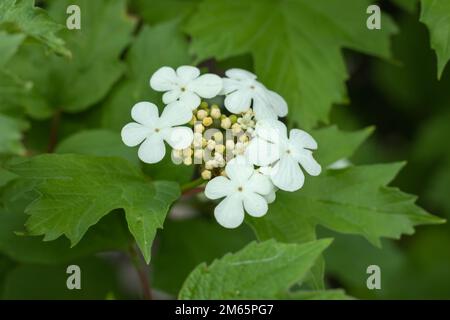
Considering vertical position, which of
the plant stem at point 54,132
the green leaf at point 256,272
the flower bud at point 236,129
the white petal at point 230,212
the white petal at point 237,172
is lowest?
the green leaf at point 256,272

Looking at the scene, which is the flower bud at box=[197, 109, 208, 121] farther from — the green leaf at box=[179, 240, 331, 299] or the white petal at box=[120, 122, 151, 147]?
the green leaf at box=[179, 240, 331, 299]

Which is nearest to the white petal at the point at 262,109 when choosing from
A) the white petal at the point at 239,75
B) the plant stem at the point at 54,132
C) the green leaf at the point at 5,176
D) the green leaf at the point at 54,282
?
the white petal at the point at 239,75

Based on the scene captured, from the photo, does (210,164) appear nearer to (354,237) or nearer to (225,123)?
(225,123)

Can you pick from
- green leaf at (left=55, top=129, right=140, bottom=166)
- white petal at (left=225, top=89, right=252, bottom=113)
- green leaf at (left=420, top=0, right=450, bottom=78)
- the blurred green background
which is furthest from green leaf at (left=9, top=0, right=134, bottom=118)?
green leaf at (left=420, top=0, right=450, bottom=78)

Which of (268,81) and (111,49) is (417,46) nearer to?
(268,81)

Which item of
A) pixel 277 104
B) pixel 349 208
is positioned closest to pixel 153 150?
pixel 277 104

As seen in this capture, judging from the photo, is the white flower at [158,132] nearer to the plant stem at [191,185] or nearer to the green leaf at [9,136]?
the plant stem at [191,185]
